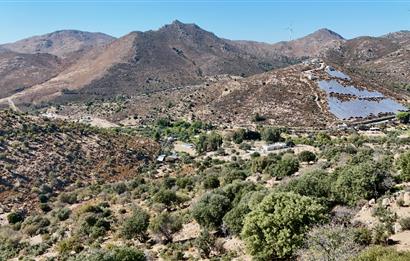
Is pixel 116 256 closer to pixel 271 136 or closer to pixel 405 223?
pixel 405 223

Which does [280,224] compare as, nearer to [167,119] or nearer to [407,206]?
[407,206]

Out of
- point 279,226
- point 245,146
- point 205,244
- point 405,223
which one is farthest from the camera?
point 245,146

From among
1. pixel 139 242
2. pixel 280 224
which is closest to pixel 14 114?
pixel 139 242

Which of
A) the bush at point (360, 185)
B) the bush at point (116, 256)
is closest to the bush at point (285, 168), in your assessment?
the bush at point (360, 185)

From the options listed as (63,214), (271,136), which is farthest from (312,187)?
(271,136)

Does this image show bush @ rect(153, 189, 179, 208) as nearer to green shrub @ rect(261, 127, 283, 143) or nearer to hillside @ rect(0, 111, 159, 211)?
hillside @ rect(0, 111, 159, 211)
